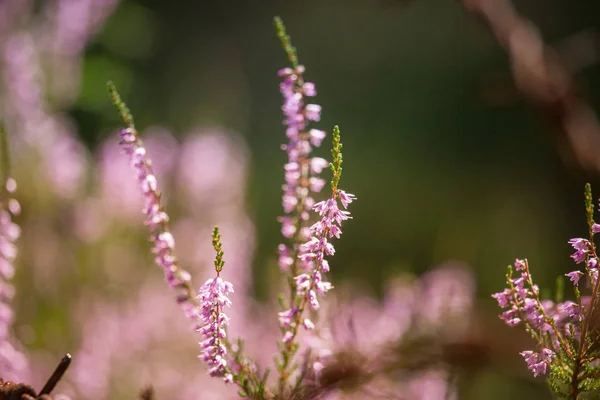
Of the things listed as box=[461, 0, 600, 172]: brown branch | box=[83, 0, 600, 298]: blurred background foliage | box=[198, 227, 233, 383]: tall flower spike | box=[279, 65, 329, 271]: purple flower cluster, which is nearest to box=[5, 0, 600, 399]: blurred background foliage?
box=[83, 0, 600, 298]: blurred background foliage

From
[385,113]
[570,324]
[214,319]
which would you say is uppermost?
[385,113]

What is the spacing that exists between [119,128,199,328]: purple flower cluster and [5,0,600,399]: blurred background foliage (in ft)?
4.16

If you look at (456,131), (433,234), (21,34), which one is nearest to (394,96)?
Answer: (456,131)

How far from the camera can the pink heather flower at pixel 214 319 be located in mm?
464

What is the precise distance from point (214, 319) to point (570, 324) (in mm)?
248

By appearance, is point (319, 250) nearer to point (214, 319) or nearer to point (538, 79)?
point (214, 319)

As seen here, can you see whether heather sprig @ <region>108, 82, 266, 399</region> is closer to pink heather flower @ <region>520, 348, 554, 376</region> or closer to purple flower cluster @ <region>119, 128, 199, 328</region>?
purple flower cluster @ <region>119, 128, 199, 328</region>

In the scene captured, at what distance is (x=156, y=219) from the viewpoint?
21.3 inches

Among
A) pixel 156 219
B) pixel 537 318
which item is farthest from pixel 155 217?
pixel 537 318

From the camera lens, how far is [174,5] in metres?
3.87

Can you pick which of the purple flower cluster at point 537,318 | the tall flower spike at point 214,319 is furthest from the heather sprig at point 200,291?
the purple flower cluster at point 537,318

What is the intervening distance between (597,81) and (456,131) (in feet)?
2.23

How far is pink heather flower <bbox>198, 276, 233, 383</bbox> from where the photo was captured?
464 mm

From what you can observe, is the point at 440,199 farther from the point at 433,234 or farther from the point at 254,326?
the point at 254,326
